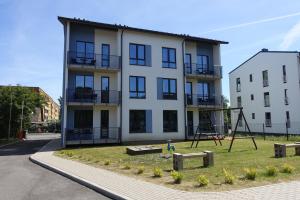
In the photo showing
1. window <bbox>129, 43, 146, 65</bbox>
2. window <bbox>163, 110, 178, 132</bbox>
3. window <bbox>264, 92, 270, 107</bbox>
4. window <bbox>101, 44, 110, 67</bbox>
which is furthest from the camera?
window <bbox>264, 92, 270, 107</bbox>

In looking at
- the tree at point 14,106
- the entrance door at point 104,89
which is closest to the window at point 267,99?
the entrance door at point 104,89

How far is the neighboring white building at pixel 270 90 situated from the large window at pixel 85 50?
21187 millimetres

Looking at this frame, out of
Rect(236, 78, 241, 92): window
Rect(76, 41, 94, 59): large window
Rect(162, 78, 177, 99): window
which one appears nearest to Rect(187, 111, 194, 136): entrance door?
Rect(162, 78, 177, 99): window

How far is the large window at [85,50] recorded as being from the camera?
81.5 ft

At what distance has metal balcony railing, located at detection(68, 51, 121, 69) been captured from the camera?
24.3 metres

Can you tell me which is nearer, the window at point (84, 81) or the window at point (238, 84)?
the window at point (84, 81)

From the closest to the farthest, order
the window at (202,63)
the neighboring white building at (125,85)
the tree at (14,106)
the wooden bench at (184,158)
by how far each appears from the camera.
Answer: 1. the wooden bench at (184,158)
2. the neighboring white building at (125,85)
3. the window at (202,63)
4. the tree at (14,106)

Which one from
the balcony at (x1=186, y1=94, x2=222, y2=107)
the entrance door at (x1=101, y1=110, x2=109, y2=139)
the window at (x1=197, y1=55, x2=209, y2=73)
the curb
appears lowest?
the curb

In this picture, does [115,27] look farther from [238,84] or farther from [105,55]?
[238,84]

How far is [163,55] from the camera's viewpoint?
27.6 meters

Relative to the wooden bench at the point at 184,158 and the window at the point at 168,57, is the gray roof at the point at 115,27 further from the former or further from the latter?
the wooden bench at the point at 184,158

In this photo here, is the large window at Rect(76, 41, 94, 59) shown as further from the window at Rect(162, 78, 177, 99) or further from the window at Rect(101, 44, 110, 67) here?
the window at Rect(162, 78, 177, 99)

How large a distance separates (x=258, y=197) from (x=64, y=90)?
61.8ft

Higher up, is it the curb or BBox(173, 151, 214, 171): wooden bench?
BBox(173, 151, 214, 171): wooden bench
